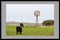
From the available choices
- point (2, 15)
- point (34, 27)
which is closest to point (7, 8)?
point (2, 15)

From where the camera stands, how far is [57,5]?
9.04 feet

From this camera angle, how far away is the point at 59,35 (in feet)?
9.06

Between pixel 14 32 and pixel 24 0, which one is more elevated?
pixel 24 0

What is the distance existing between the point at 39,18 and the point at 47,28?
112 mm

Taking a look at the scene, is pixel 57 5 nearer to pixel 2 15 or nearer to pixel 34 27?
pixel 34 27

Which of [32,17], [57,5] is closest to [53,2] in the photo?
[57,5]

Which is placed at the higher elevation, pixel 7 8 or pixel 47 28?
pixel 7 8

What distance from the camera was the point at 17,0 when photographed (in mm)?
2752

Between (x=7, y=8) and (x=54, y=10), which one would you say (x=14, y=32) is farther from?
(x=54, y=10)

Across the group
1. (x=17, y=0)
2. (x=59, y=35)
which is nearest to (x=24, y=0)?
(x=17, y=0)

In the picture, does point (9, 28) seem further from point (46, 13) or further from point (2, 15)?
point (46, 13)

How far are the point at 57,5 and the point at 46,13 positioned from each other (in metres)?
0.12

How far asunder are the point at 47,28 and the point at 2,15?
1.34 feet

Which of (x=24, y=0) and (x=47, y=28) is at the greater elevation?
(x=24, y=0)
